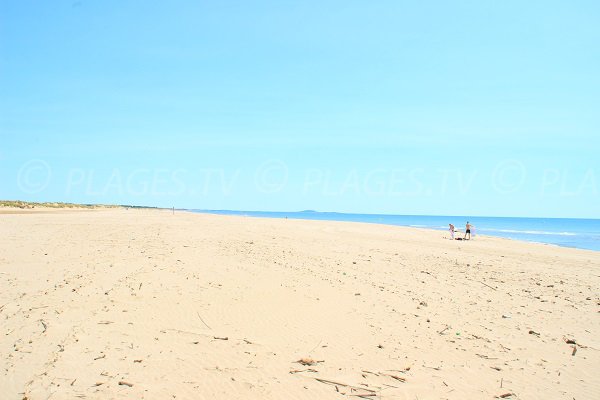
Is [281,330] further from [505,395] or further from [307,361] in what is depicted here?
[505,395]

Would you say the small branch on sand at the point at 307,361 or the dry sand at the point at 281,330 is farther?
the small branch on sand at the point at 307,361

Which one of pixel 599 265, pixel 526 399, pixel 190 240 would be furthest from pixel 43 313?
pixel 599 265

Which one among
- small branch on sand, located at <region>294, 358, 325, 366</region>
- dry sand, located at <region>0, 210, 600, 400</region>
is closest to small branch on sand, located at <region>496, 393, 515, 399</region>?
dry sand, located at <region>0, 210, 600, 400</region>

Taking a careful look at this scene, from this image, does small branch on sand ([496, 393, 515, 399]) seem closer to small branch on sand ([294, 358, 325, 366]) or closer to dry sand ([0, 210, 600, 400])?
dry sand ([0, 210, 600, 400])

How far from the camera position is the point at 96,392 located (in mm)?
4977

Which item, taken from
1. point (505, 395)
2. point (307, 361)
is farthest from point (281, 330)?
point (505, 395)

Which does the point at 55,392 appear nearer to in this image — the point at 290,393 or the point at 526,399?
the point at 290,393

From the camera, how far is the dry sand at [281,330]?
5.46 m

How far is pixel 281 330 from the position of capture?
7586 millimetres

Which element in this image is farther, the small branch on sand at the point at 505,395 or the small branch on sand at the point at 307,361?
the small branch on sand at the point at 307,361

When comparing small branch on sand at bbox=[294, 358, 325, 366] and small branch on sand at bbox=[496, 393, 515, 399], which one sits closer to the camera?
small branch on sand at bbox=[496, 393, 515, 399]

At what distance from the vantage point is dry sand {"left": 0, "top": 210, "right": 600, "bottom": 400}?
5.46 metres

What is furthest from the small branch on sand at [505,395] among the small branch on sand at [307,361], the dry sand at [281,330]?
the small branch on sand at [307,361]

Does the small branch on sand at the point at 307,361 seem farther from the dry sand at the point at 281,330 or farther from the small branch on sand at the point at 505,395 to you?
the small branch on sand at the point at 505,395
